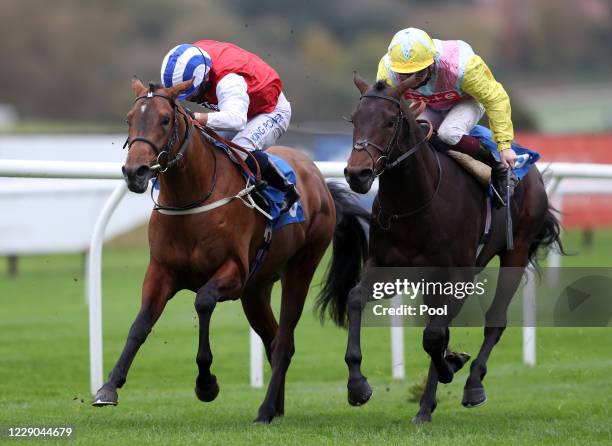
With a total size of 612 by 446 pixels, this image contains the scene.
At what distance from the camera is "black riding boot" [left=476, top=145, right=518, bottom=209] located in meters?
6.31

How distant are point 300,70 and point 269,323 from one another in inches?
572

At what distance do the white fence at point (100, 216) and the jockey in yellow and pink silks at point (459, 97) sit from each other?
3.09ft

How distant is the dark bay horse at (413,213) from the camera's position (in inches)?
216

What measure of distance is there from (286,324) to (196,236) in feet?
3.44

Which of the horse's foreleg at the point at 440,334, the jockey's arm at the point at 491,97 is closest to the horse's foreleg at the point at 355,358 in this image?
the horse's foreleg at the point at 440,334

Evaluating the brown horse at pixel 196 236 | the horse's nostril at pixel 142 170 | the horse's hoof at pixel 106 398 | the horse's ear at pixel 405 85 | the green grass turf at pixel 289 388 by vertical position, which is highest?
the horse's ear at pixel 405 85

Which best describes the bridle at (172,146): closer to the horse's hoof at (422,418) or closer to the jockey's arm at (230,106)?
the jockey's arm at (230,106)

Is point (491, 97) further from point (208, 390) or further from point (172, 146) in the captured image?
point (208, 390)

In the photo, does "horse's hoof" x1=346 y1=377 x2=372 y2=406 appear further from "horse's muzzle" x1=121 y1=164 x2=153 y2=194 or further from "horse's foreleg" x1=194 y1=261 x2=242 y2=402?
"horse's muzzle" x1=121 y1=164 x2=153 y2=194

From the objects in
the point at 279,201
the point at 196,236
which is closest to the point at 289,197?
the point at 279,201

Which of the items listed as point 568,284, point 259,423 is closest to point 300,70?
point 568,284

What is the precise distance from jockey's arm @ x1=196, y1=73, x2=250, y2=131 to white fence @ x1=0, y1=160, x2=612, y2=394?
0.71 meters

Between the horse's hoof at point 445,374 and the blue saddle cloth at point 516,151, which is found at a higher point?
the blue saddle cloth at point 516,151

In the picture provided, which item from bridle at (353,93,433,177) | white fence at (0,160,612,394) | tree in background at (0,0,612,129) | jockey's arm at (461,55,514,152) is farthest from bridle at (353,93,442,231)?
tree in background at (0,0,612,129)
